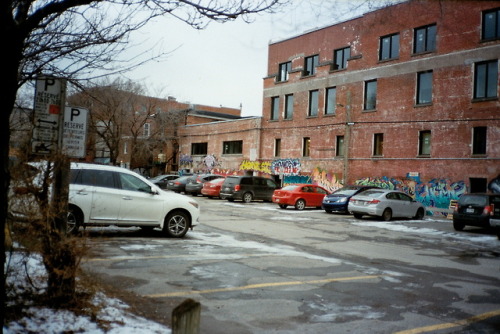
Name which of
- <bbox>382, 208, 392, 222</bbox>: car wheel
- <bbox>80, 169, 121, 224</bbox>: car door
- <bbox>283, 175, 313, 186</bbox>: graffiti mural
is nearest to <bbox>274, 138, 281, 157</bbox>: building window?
<bbox>283, 175, 313, 186</bbox>: graffiti mural

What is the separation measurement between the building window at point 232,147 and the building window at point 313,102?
8.74 metres

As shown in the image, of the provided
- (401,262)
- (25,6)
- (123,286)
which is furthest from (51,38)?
(401,262)

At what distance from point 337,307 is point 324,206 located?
55.4 ft

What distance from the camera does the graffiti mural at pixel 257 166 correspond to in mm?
37497

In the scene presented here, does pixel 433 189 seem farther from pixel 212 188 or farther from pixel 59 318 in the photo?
pixel 59 318

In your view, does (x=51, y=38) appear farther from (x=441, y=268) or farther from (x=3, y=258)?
(x=441, y=268)

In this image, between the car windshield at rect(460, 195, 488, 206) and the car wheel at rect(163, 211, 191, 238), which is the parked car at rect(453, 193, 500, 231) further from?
the car wheel at rect(163, 211, 191, 238)

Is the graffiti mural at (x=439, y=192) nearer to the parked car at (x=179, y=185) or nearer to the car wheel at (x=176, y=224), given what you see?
the parked car at (x=179, y=185)

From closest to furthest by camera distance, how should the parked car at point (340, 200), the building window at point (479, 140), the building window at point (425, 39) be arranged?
the parked car at point (340, 200) < the building window at point (479, 140) < the building window at point (425, 39)

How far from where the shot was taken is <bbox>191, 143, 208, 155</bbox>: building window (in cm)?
4628

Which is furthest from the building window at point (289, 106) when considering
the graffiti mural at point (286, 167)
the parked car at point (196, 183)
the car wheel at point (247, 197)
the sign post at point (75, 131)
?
the sign post at point (75, 131)

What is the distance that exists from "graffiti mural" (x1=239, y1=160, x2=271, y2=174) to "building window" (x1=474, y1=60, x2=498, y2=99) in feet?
57.7

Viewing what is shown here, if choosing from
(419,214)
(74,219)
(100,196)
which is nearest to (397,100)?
(419,214)

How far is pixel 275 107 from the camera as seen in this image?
125 feet
